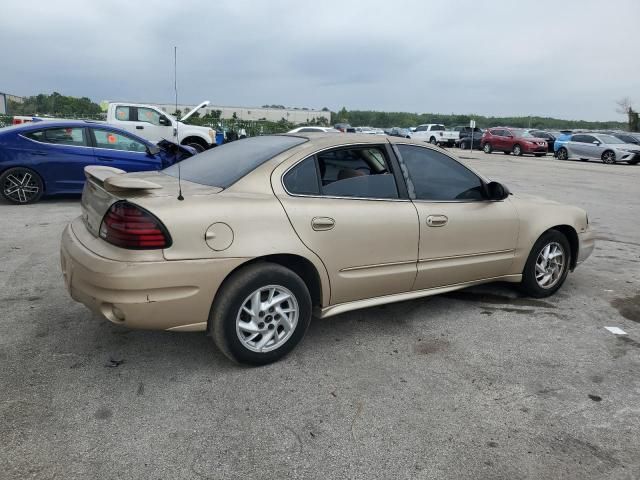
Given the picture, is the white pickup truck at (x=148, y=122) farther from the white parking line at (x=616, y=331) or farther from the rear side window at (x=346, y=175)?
the white parking line at (x=616, y=331)

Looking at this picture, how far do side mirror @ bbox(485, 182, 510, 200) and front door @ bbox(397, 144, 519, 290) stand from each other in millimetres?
60

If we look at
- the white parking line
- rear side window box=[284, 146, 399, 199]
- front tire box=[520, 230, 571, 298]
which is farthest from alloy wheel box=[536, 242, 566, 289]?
rear side window box=[284, 146, 399, 199]

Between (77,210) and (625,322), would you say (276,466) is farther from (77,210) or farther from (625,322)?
(77,210)

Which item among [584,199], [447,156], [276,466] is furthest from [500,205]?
[584,199]

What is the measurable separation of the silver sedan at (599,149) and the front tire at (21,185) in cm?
2453

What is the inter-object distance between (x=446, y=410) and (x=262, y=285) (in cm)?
128

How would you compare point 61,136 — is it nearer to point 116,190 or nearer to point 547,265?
point 116,190

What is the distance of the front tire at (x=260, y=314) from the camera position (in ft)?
10.3

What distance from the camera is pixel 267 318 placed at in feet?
10.9

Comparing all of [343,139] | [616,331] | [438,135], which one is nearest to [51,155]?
[343,139]

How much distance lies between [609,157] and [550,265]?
23687 mm

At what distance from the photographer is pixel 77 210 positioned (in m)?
8.58

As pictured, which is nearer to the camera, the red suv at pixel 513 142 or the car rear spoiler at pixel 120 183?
the car rear spoiler at pixel 120 183

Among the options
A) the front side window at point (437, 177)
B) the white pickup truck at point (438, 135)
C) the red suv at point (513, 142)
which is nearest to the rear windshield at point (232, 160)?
the front side window at point (437, 177)
